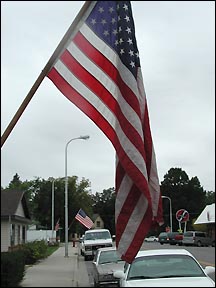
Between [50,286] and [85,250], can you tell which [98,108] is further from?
[85,250]

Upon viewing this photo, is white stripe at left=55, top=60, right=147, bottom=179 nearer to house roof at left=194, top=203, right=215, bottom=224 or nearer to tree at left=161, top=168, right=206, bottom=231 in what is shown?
tree at left=161, top=168, right=206, bottom=231

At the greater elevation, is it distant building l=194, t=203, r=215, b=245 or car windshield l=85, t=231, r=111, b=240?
distant building l=194, t=203, r=215, b=245

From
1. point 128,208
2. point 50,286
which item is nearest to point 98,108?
point 128,208

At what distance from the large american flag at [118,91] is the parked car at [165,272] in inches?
95.3

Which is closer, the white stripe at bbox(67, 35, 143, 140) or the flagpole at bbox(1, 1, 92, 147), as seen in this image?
the flagpole at bbox(1, 1, 92, 147)

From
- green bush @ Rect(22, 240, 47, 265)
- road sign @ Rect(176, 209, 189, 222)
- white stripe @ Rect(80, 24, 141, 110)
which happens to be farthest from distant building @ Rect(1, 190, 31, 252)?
white stripe @ Rect(80, 24, 141, 110)

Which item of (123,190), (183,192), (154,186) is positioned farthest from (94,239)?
(123,190)

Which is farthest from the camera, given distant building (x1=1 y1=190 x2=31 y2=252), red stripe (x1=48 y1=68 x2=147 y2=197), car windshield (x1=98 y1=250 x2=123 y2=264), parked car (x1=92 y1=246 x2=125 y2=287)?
distant building (x1=1 y1=190 x2=31 y2=252)

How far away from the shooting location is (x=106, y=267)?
1423cm

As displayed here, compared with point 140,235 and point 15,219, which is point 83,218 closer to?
point 15,219

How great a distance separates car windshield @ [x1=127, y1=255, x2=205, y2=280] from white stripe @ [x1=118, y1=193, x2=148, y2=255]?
2776mm

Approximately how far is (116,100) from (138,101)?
219mm

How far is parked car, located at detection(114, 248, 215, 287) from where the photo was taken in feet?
25.5

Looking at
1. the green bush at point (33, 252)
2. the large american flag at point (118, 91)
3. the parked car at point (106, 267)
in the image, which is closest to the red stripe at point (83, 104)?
the large american flag at point (118, 91)
